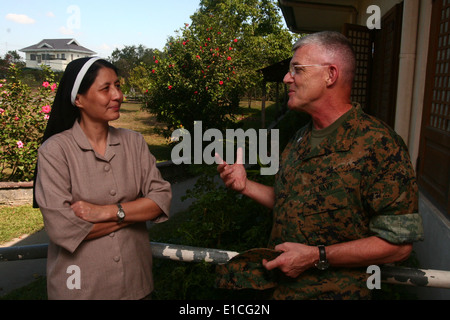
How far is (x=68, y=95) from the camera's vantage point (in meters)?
1.94

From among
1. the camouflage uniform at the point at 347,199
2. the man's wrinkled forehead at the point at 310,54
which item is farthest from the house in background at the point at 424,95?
the man's wrinkled forehead at the point at 310,54

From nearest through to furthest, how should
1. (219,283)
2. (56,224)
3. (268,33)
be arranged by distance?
(56,224) < (219,283) < (268,33)

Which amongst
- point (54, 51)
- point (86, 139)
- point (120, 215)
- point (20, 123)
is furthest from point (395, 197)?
point (54, 51)

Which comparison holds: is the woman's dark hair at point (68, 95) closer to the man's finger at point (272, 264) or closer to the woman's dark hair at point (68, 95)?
the woman's dark hair at point (68, 95)

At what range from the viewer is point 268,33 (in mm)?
35500

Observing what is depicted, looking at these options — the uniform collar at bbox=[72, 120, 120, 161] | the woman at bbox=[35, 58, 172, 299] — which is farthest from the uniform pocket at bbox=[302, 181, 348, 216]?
the uniform collar at bbox=[72, 120, 120, 161]

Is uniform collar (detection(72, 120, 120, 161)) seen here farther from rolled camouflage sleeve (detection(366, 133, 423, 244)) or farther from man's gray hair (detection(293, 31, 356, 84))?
rolled camouflage sleeve (detection(366, 133, 423, 244))

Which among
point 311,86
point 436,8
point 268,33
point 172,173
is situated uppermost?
point 268,33

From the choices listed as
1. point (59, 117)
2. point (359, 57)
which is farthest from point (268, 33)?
point (59, 117)

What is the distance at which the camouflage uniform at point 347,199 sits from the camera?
1510mm

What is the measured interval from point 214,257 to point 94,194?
0.64 metres
